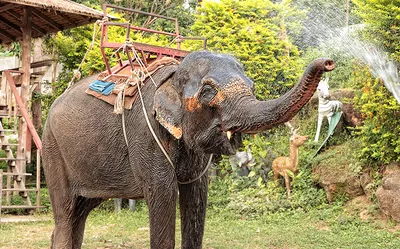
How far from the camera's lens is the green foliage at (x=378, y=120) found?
9898mm

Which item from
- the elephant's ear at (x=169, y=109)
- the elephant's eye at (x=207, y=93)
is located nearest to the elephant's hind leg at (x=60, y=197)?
the elephant's ear at (x=169, y=109)

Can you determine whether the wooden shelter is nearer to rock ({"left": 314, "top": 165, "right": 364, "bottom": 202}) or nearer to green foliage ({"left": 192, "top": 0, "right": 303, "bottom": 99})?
green foliage ({"left": 192, "top": 0, "right": 303, "bottom": 99})

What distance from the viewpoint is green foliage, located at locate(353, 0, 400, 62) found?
9.78m

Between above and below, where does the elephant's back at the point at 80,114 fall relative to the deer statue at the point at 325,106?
below

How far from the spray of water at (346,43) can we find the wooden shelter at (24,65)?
15.4 ft

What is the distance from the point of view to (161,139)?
466cm

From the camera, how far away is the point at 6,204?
505 inches

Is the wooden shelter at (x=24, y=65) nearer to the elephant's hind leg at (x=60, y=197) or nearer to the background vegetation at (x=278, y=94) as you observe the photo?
the background vegetation at (x=278, y=94)

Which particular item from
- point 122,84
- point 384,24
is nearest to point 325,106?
point 384,24

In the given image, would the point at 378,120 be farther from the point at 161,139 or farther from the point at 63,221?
the point at 161,139

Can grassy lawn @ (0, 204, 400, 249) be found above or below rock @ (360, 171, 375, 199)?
below

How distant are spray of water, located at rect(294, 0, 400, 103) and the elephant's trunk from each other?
603 cm

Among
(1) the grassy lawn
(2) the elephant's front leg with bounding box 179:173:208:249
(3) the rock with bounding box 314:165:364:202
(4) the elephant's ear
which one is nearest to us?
(4) the elephant's ear

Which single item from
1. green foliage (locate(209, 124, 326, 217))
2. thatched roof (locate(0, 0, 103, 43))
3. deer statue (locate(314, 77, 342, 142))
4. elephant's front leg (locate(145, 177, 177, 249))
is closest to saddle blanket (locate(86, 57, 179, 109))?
elephant's front leg (locate(145, 177, 177, 249))
